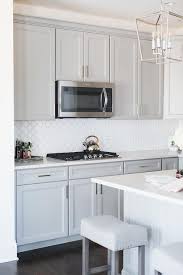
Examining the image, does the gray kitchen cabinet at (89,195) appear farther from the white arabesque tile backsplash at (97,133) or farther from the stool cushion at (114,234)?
the stool cushion at (114,234)

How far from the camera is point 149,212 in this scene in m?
2.98

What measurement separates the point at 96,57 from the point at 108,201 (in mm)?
1685

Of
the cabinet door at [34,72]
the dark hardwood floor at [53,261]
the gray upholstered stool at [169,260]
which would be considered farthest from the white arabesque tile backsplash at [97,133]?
the gray upholstered stool at [169,260]

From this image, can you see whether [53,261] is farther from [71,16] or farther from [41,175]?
[71,16]

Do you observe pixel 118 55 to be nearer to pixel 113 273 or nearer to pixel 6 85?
pixel 6 85

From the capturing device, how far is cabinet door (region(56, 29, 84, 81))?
4.39 metres

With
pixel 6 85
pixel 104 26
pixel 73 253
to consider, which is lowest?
pixel 73 253

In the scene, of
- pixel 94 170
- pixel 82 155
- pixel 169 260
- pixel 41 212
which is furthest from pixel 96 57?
pixel 169 260

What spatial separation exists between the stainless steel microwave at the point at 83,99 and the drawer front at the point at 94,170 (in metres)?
0.60

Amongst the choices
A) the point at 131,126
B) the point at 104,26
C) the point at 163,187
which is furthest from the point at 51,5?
the point at 163,187

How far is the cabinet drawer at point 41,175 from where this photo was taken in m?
3.91

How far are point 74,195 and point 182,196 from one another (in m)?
1.97

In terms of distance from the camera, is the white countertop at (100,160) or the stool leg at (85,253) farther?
the white countertop at (100,160)

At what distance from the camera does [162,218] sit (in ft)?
9.37
